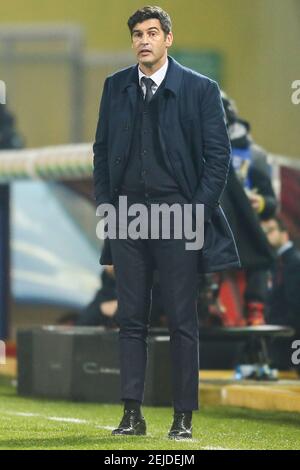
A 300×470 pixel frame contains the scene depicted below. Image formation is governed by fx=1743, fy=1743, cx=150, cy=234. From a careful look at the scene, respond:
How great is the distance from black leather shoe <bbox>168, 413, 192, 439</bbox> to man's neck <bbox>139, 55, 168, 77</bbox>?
1276mm

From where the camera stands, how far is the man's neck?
21.2 ft

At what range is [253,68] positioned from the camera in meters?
17.6

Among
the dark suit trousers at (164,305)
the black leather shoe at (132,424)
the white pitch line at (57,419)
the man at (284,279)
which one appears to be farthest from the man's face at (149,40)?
the man at (284,279)

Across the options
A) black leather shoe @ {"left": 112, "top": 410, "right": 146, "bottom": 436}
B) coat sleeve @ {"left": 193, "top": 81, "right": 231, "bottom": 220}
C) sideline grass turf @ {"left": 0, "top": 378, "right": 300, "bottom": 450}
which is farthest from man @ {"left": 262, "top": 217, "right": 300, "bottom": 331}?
coat sleeve @ {"left": 193, "top": 81, "right": 231, "bottom": 220}

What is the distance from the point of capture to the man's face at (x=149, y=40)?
250 inches

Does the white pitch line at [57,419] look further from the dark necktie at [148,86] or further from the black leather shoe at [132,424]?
the dark necktie at [148,86]

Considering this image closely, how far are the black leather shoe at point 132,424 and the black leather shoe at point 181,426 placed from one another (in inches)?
4.9

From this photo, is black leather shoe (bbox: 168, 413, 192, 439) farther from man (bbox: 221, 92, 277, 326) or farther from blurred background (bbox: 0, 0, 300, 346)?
blurred background (bbox: 0, 0, 300, 346)

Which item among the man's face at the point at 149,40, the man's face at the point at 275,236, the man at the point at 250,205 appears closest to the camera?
the man's face at the point at 149,40

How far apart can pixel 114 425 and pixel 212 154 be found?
5.07 ft

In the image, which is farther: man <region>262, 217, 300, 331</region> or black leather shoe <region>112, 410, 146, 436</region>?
man <region>262, 217, 300, 331</region>

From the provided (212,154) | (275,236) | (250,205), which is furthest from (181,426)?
(275,236)

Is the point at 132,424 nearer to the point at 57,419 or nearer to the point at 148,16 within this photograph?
the point at 57,419

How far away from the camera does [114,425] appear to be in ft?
24.4
